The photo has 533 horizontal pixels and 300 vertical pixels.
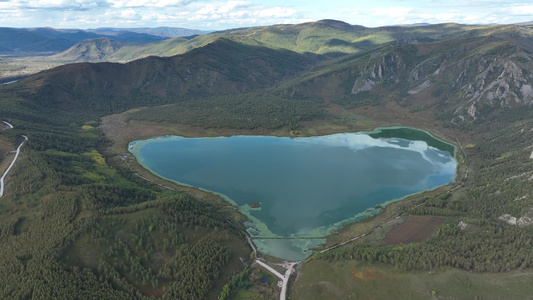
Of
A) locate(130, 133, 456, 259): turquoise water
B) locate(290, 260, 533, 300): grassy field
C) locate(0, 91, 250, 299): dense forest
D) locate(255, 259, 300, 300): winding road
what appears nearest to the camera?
locate(290, 260, 533, 300): grassy field

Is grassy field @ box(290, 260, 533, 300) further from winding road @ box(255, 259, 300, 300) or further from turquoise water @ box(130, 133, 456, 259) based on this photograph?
turquoise water @ box(130, 133, 456, 259)

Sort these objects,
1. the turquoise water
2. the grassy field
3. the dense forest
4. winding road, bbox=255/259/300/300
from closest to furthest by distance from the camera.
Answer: the grassy field → the dense forest → winding road, bbox=255/259/300/300 → the turquoise water

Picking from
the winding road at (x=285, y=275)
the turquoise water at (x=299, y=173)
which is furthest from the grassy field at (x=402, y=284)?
the turquoise water at (x=299, y=173)

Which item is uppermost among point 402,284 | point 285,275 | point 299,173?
point 299,173

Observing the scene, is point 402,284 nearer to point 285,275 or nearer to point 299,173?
point 285,275

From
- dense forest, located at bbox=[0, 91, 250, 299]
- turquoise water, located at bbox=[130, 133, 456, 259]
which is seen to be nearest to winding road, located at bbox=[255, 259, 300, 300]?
turquoise water, located at bbox=[130, 133, 456, 259]

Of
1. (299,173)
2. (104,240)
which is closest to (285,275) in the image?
(104,240)

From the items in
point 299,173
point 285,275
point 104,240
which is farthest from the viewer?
point 299,173
